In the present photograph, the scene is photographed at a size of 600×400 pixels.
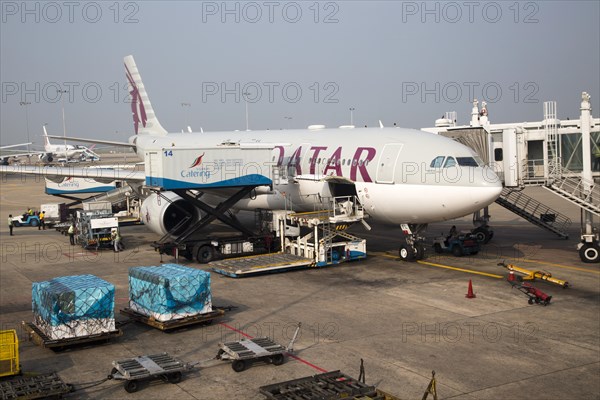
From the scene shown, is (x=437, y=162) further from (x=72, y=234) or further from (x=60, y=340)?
(x=72, y=234)

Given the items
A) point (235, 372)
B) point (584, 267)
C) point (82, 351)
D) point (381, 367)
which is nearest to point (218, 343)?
point (235, 372)

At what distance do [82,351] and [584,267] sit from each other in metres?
18.7

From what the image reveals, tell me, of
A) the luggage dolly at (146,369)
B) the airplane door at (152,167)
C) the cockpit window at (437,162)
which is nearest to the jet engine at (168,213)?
the airplane door at (152,167)

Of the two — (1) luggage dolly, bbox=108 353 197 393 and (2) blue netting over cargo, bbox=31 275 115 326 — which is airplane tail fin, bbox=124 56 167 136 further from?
(1) luggage dolly, bbox=108 353 197 393

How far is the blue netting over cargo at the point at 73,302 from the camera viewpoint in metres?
16.3

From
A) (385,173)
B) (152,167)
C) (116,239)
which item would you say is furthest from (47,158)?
(385,173)

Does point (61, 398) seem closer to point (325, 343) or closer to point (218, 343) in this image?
point (218, 343)

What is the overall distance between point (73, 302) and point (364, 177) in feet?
45.0

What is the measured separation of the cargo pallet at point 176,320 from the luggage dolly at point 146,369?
9.30 ft

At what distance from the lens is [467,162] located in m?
24.8

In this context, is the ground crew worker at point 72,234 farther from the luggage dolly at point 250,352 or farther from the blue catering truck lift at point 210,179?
the luggage dolly at point 250,352

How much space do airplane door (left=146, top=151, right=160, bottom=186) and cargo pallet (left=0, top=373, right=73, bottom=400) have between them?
13.7 metres

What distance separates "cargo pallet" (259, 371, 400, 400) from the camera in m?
11.9

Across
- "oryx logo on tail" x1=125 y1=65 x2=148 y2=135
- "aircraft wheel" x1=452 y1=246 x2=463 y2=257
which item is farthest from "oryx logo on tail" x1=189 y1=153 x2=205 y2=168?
"oryx logo on tail" x1=125 y1=65 x2=148 y2=135
